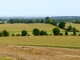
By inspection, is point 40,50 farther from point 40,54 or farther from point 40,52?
point 40,54

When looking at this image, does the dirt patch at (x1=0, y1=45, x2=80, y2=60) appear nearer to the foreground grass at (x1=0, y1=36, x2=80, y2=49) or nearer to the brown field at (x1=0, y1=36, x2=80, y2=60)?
the brown field at (x1=0, y1=36, x2=80, y2=60)

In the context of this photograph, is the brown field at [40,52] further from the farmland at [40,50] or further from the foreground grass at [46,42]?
the foreground grass at [46,42]

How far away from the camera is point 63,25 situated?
101500 millimetres

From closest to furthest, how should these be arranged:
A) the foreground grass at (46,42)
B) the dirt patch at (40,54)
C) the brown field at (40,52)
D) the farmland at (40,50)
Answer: the dirt patch at (40,54), the brown field at (40,52), the farmland at (40,50), the foreground grass at (46,42)

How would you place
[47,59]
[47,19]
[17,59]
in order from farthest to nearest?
1. [47,19]
2. [47,59]
3. [17,59]

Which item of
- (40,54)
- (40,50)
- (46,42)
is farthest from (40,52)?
(46,42)

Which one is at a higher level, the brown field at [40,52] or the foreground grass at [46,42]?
the brown field at [40,52]

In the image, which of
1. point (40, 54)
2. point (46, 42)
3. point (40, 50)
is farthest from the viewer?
point (46, 42)

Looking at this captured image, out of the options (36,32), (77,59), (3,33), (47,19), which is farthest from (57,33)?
(47,19)

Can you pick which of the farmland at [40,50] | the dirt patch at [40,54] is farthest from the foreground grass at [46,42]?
the dirt patch at [40,54]

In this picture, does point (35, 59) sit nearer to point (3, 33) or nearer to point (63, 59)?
point (63, 59)

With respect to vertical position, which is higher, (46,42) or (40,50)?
(40,50)

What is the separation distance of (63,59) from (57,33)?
52.7 m

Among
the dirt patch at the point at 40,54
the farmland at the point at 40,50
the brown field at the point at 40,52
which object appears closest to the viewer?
the dirt patch at the point at 40,54
